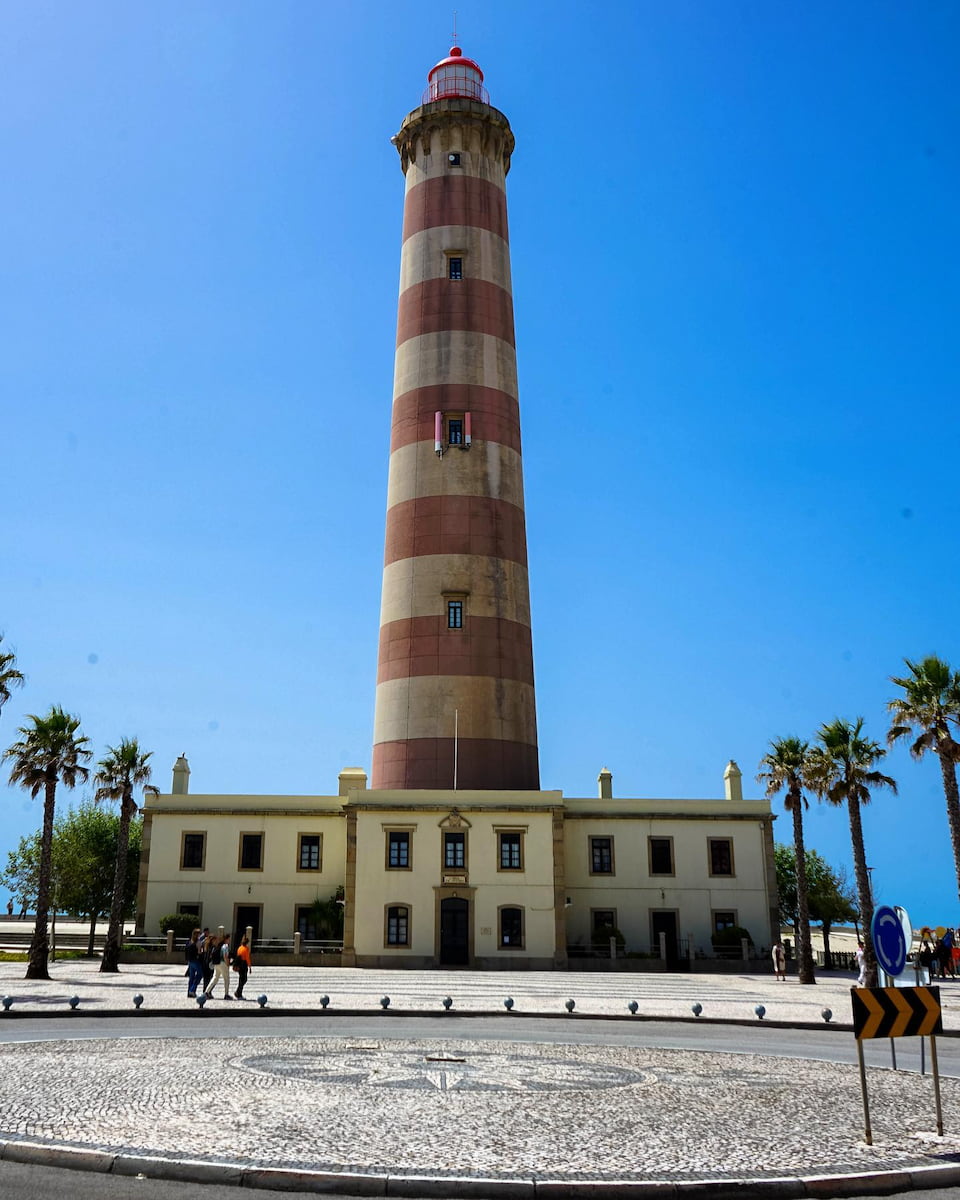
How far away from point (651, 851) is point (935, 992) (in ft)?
111

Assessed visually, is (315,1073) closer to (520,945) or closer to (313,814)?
(520,945)

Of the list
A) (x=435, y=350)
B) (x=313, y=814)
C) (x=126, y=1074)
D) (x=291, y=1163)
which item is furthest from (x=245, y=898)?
(x=291, y=1163)

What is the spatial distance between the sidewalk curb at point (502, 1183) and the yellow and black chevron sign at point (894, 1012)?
59.3 inches

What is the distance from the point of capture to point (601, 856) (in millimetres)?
44375

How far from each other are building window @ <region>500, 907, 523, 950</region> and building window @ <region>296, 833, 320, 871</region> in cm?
861

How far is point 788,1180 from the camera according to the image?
898cm

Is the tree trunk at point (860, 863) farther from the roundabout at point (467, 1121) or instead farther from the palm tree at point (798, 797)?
the roundabout at point (467, 1121)

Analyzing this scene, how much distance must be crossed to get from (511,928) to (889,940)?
99.5 ft

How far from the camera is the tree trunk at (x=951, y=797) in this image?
31.3 metres

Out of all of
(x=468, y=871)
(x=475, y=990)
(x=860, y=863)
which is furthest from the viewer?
(x=468, y=871)

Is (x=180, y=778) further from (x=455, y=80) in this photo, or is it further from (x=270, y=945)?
(x=455, y=80)

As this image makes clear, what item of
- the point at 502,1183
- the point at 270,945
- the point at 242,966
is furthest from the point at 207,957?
the point at 502,1183

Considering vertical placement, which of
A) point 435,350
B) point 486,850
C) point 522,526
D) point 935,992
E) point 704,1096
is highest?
point 435,350

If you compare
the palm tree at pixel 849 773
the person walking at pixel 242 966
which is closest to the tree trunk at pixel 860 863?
the palm tree at pixel 849 773
